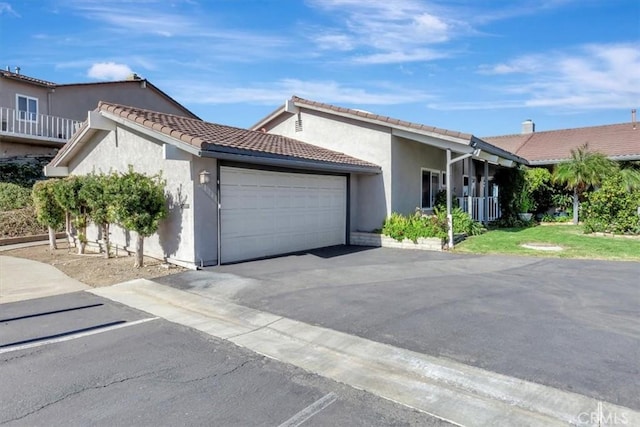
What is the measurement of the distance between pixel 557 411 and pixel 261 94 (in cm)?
1845

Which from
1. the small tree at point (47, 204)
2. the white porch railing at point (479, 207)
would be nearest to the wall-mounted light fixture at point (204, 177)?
the small tree at point (47, 204)

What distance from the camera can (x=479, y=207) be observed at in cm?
1723

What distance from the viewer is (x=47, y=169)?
553 inches

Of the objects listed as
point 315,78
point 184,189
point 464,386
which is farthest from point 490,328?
point 315,78

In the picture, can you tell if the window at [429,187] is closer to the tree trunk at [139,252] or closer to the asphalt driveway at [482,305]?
the asphalt driveway at [482,305]

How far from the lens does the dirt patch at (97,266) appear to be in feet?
28.2

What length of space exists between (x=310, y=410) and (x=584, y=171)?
1881 cm

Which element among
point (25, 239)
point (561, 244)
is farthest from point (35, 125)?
point (561, 244)

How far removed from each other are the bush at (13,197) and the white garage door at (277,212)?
39.4 feet

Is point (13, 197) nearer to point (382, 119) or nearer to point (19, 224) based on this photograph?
point (19, 224)

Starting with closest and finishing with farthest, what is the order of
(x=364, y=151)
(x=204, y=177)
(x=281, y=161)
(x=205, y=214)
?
(x=204, y=177)
(x=205, y=214)
(x=281, y=161)
(x=364, y=151)

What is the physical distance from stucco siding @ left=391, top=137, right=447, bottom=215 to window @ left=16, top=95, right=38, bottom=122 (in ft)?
63.6

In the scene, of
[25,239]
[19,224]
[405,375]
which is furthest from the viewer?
[19,224]

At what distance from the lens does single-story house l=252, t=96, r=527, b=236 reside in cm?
1284
